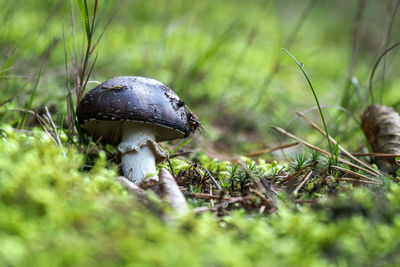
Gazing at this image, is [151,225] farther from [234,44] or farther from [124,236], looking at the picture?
[234,44]

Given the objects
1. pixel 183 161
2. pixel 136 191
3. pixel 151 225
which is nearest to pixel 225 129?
pixel 183 161

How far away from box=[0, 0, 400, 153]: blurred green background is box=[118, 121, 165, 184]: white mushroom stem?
3.07 feet

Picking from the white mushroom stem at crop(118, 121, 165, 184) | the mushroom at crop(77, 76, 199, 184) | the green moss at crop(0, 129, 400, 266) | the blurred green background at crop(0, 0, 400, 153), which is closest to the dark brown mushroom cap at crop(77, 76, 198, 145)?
the mushroom at crop(77, 76, 199, 184)

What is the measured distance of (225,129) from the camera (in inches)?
193

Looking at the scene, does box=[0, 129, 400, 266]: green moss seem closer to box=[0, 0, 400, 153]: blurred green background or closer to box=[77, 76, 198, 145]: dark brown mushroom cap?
box=[77, 76, 198, 145]: dark brown mushroom cap

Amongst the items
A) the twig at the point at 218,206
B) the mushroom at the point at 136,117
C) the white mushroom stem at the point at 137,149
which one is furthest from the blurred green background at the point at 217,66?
the twig at the point at 218,206

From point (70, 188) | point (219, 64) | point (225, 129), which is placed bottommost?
point (225, 129)

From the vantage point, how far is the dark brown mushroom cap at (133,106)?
6.44ft

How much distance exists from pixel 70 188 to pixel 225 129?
12.2 ft

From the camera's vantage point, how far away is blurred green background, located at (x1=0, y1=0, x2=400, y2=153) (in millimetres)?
3510

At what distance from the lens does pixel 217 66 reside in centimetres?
661

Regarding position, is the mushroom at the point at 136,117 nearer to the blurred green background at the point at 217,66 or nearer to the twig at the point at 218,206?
the twig at the point at 218,206

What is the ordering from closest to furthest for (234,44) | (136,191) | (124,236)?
(124,236) < (136,191) < (234,44)

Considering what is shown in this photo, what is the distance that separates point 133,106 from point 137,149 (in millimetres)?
361
